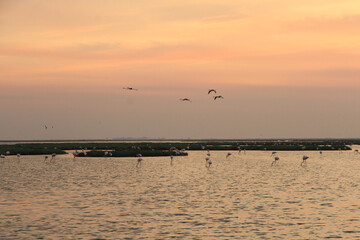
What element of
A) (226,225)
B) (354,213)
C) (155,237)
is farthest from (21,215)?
(354,213)

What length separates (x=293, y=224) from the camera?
23.9 metres

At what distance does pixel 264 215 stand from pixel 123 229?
705 cm

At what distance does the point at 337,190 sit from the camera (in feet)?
123

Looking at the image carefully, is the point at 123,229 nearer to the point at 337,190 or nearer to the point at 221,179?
the point at 337,190

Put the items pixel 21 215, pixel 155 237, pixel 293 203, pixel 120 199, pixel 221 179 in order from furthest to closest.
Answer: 1. pixel 221 179
2. pixel 120 199
3. pixel 293 203
4. pixel 21 215
5. pixel 155 237

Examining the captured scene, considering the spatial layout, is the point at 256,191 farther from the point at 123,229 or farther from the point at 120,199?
the point at 123,229

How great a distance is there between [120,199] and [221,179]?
15811 millimetres

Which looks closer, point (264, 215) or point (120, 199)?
point (264, 215)

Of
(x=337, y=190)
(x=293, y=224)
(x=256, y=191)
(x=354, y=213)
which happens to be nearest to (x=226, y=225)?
(x=293, y=224)

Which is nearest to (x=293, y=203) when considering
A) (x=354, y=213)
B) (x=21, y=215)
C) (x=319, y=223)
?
(x=354, y=213)

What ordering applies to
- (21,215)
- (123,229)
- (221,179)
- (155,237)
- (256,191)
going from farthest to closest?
(221,179) → (256,191) → (21,215) → (123,229) → (155,237)

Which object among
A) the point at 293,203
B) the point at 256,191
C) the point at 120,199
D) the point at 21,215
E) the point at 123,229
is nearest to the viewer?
the point at 123,229

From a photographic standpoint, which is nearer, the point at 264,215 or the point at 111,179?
the point at 264,215

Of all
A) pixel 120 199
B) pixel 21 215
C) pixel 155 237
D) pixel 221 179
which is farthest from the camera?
pixel 221 179
